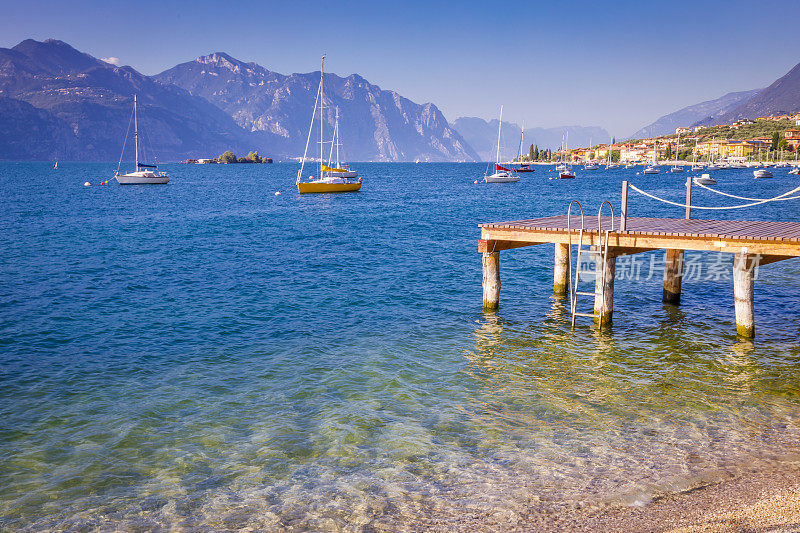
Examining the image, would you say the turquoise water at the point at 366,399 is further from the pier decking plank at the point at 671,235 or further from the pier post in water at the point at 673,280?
the pier decking plank at the point at 671,235

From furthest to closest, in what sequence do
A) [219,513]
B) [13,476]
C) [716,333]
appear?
1. [716,333]
2. [13,476]
3. [219,513]

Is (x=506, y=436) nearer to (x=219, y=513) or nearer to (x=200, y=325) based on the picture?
(x=219, y=513)

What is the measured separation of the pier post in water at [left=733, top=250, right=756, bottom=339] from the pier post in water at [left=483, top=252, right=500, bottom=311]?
7085 mm

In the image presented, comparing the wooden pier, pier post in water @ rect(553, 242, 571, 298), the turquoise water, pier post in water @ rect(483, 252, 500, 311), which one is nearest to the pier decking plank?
the wooden pier

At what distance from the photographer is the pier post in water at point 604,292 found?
1767 centimetres

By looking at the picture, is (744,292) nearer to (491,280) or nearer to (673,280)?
(673,280)

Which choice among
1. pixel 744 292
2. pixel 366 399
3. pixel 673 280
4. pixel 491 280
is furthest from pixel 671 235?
pixel 366 399

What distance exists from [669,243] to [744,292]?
8.26ft

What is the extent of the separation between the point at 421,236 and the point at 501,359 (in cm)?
3077

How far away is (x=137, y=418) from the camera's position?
492 inches

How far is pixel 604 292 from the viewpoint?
18.1 meters

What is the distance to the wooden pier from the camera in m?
15.7

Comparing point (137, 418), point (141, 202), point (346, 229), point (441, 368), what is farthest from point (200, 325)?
point (141, 202)

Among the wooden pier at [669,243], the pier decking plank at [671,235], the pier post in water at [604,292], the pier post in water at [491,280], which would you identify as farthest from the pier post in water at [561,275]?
the pier post in water at [604,292]
